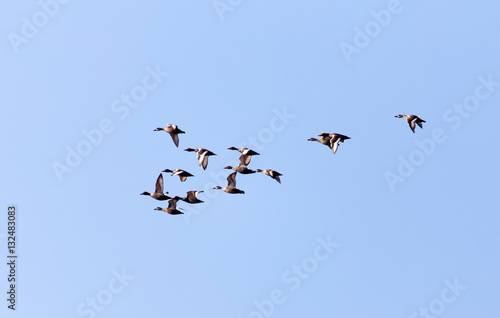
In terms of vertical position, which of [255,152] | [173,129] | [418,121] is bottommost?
[418,121]

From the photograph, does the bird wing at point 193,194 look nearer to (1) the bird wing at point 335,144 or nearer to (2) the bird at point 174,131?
(2) the bird at point 174,131

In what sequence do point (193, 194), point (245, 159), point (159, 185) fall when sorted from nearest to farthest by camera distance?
1. point (193, 194)
2. point (245, 159)
3. point (159, 185)

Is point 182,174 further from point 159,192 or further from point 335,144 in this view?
point 335,144

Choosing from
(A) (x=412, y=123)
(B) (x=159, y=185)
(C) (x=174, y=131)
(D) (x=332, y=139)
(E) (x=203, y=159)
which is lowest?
(A) (x=412, y=123)

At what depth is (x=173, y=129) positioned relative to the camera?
60.3 m

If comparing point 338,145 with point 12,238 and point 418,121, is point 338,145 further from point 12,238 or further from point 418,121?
point 12,238

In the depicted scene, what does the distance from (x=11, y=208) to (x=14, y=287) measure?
4674 mm

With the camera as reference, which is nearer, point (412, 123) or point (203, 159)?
point (203, 159)

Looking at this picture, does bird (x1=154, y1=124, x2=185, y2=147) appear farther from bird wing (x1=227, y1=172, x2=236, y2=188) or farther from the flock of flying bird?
bird wing (x1=227, y1=172, x2=236, y2=188)

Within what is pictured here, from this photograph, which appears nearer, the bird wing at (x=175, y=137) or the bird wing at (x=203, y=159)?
the bird wing at (x=203, y=159)

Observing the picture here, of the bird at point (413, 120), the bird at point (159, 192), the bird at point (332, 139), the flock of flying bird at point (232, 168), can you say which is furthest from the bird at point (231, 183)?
the bird at point (413, 120)

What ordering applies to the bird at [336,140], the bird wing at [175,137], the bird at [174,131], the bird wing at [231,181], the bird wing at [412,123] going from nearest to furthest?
1. the bird at [336,140]
2. the bird wing at [412,123]
3. the bird at [174,131]
4. the bird wing at [175,137]
5. the bird wing at [231,181]

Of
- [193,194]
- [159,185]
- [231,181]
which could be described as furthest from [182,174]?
[231,181]

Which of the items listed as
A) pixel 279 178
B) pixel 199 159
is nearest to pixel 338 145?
pixel 279 178
